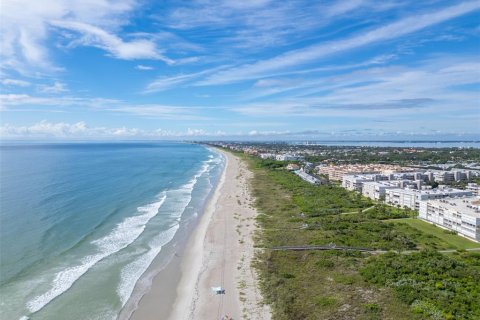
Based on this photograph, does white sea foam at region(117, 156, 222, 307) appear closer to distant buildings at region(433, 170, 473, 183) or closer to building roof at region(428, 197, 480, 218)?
building roof at region(428, 197, 480, 218)

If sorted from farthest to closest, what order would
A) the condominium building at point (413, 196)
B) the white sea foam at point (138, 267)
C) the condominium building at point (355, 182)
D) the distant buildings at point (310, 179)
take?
the distant buildings at point (310, 179)
the condominium building at point (355, 182)
the condominium building at point (413, 196)
the white sea foam at point (138, 267)

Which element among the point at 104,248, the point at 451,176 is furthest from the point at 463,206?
the point at 451,176

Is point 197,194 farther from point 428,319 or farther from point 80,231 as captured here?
point 428,319

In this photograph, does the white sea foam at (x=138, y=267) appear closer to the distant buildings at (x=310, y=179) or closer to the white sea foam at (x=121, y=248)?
the white sea foam at (x=121, y=248)

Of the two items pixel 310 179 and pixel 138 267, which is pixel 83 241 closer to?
pixel 138 267

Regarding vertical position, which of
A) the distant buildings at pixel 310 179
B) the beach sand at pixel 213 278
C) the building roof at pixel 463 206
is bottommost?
the beach sand at pixel 213 278

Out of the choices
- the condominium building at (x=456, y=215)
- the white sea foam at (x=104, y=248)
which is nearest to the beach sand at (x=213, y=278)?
the white sea foam at (x=104, y=248)
